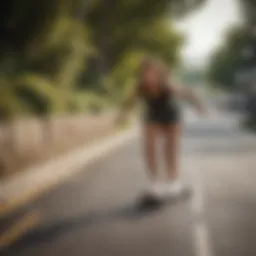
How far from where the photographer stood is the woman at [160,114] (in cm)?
483

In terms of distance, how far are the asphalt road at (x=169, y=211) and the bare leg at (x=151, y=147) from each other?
0.09 metres

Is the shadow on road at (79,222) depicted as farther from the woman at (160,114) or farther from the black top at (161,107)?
the black top at (161,107)

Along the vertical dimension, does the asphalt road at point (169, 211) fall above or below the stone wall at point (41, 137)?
below

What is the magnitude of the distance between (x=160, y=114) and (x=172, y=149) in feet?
1.04

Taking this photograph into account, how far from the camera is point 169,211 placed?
5047 mm

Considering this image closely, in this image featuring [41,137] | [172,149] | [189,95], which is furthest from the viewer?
[41,137]

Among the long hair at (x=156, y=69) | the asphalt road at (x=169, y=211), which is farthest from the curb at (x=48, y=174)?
the long hair at (x=156, y=69)

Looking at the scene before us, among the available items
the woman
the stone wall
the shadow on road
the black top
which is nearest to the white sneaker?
the woman

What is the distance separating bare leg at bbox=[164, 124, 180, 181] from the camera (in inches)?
195

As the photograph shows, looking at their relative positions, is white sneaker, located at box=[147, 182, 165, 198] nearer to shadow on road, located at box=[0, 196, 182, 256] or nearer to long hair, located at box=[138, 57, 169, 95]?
shadow on road, located at box=[0, 196, 182, 256]

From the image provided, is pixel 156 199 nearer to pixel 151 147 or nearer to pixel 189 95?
pixel 151 147

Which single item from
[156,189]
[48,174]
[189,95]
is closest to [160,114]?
[189,95]

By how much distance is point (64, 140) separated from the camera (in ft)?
20.7

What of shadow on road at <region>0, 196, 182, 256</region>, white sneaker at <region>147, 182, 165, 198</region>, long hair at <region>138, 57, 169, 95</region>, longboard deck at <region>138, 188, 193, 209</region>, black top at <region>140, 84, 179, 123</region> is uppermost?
long hair at <region>138, 57, 169, 95</region>
